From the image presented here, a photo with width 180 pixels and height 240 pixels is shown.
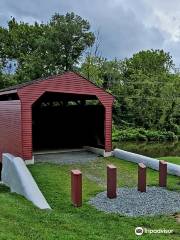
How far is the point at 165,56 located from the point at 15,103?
37.1 m

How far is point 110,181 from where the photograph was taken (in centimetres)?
882

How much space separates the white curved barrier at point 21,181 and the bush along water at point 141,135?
2099 cm

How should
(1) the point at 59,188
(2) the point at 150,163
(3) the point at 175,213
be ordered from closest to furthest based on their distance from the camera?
(3) the point at 175,213
(1) the point at 59,188
(2) the point at 150,163

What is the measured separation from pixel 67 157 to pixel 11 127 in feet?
8.48

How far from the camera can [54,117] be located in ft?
65.1

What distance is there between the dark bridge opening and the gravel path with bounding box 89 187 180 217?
26.9 ft

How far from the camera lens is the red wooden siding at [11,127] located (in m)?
14.2

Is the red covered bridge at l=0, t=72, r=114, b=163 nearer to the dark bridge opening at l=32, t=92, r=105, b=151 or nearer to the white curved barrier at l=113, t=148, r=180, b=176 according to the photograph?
the dark bridge opening at l=32, t=92, r=105, b=151

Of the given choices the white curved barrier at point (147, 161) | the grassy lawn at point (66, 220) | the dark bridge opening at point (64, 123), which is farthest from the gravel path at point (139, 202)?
the dark bridge opening at point (64, 123)

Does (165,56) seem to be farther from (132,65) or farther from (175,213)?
(175,213)

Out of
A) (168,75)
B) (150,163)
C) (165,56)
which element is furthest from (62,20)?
(150,163)

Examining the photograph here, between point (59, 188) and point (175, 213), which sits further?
point (59, 188)

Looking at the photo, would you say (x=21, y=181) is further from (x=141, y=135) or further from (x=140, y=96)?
(x=140, y=96)

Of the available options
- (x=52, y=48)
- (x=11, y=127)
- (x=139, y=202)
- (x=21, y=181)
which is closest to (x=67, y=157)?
(x=11, y=127)
